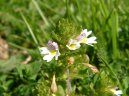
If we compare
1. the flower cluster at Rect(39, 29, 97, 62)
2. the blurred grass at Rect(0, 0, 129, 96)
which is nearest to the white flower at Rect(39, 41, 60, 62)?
the flower cluster at Rect(39, 29, 97, 62)

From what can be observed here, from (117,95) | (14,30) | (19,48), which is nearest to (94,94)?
(117,95)

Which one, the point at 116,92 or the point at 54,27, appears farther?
the point at 54,27

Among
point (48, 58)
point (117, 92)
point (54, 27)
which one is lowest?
point (117, 92)

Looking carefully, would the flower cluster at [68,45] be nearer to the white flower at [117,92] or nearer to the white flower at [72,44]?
the white flower at [72,44]

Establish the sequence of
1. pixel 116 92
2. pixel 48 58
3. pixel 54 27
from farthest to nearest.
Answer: pixel 54 27 → pixel 116 92 → pixel 48 58

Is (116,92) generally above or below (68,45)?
below

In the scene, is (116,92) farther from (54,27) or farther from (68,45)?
(54,27)

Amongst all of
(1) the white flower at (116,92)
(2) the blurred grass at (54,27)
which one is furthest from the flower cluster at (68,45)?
(1) the white flower at (116,92)

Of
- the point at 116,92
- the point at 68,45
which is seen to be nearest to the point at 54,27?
the point at 68,45
